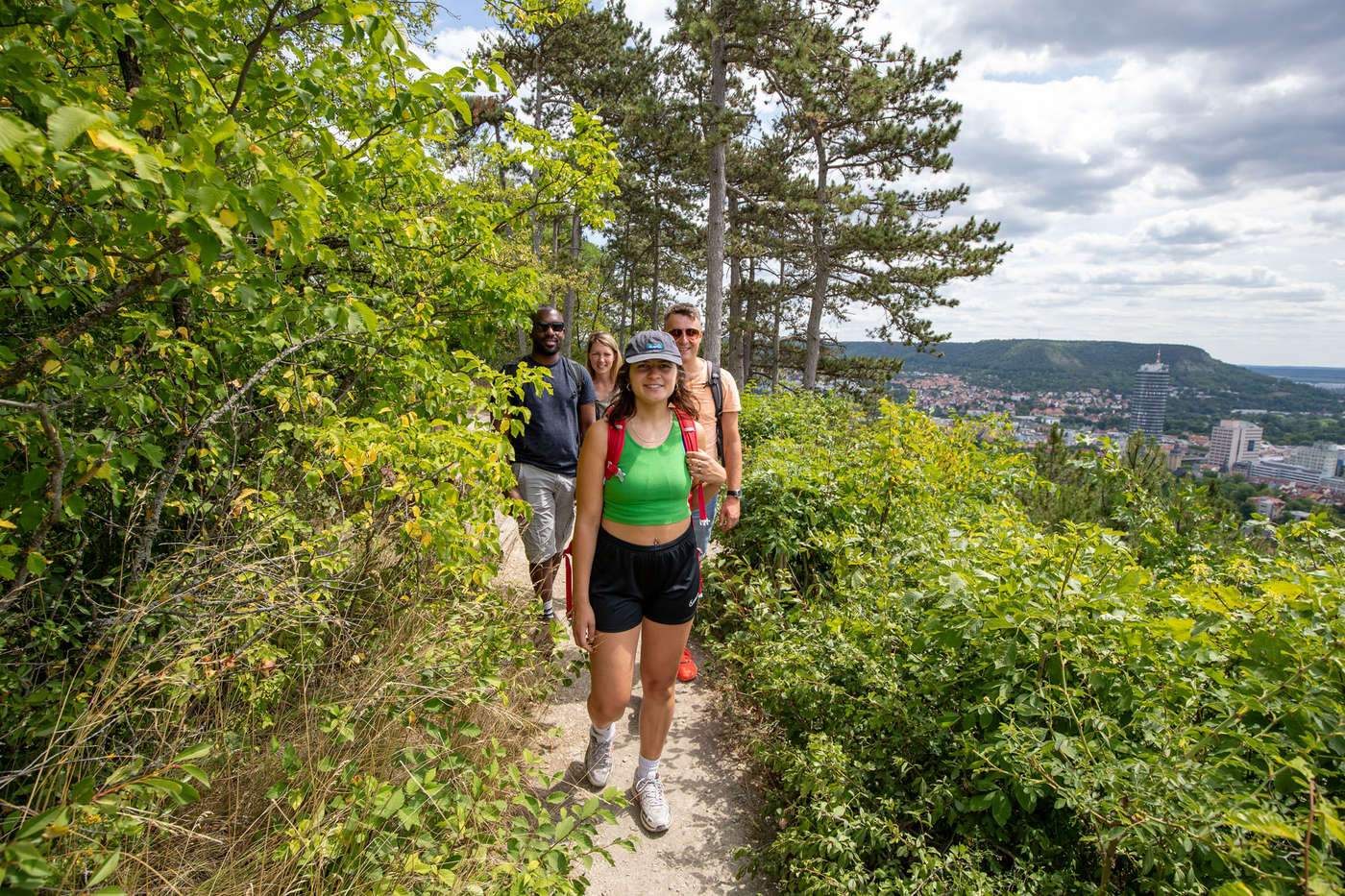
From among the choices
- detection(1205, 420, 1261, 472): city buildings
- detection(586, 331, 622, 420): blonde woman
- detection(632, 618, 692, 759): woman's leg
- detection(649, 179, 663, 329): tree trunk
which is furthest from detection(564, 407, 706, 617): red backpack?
detection(1205, 420, 1261, 472): city buildings

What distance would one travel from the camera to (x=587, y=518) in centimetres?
247

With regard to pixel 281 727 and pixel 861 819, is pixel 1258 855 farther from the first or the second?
pixel 281 727

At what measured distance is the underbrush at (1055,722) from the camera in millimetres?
1680

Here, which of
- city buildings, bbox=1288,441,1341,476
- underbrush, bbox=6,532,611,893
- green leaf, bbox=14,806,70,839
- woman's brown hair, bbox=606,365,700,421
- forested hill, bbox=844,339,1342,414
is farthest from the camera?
forested hill, bbox=844,339,1342,414

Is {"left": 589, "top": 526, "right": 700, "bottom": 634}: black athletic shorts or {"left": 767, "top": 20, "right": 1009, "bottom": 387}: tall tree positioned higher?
{"left": 767, "top": 20, "right": 1009, "bottom": 387}: tall tree

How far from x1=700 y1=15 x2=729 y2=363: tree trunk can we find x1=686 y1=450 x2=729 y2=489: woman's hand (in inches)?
370

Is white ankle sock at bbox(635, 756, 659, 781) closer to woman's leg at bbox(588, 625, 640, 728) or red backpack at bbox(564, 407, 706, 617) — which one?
woman's leg at bbox(588, 625, 640, 728)

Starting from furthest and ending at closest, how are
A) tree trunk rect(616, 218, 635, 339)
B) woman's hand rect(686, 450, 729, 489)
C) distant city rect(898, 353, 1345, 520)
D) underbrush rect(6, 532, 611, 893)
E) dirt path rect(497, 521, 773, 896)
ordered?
1. distant city rect(898, 353, 1345, 520)
2. tree trunk rect(616, 218, 635, 339)
3. woman's hand rect(686, 450, 729, 489)
4. dirt path rect(497, 521, 773, 896)
5. underbrush rect(6, 532, 611, 893)

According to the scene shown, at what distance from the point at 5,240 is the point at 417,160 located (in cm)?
147

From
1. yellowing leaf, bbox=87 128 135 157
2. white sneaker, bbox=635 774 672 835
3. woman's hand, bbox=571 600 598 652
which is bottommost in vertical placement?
white sneaker, bbox=635 774 672 835

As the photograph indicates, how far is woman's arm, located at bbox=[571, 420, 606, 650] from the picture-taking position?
2.47 m

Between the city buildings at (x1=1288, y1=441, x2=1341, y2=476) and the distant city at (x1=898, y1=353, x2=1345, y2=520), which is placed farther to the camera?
the city buildings at (x1=1288, y1=441, x2=1341, y2=476)

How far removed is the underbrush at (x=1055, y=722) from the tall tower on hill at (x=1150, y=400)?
74563mm

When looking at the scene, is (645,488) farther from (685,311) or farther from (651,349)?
(685,311)
